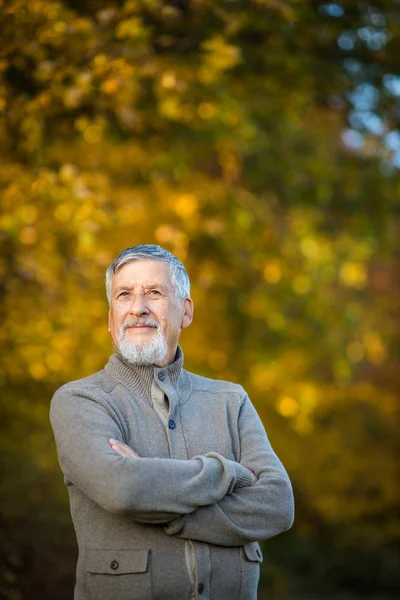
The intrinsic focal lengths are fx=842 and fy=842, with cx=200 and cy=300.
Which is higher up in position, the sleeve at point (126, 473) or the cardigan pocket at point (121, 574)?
the sleeve at point (126, 473)

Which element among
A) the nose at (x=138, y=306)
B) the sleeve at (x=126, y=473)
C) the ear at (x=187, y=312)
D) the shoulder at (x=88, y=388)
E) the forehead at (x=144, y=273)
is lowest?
the sleeve at (x=126, y=473)

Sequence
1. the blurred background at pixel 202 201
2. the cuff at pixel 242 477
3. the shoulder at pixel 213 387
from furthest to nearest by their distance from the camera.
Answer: the blurred background at pixel 202 201 → the shoulder at pixel 213 387 → the cuff at pixel 242 477

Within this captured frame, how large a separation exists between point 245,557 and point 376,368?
36.5 ft

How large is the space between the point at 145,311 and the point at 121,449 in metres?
0.51

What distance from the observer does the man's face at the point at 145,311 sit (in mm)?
2906

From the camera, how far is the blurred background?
534 centimetres

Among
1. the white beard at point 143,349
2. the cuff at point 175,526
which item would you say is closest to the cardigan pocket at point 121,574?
the cuff at point 175,526

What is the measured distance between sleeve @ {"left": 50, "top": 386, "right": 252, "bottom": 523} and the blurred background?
2.72m

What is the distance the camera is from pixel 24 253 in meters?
6.29

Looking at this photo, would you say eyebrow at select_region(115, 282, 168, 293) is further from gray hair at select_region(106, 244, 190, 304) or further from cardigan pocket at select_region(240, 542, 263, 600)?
cardigan pocket at select_region(240, 542, 263, 600)

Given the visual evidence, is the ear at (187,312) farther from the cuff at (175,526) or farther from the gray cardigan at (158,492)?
the cuff at (175,526)

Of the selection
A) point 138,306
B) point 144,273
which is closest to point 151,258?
point 144,273

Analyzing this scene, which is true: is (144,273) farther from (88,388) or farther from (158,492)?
(158,492)

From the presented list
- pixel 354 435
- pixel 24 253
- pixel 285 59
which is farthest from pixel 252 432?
pixel 354 435
